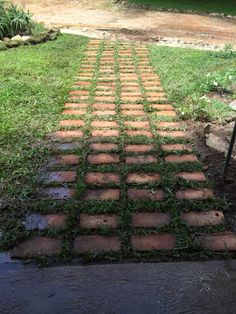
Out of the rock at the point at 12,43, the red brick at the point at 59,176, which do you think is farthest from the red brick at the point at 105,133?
the rock at the point at 12,43

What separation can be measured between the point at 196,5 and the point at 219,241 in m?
10.1

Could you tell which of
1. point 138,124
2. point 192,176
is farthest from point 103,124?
point 192,176

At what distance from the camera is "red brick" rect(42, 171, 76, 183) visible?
2631mm

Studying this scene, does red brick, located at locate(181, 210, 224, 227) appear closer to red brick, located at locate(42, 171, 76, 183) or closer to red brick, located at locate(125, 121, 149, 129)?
red brick, located at locate(42, 171, 76, 183)

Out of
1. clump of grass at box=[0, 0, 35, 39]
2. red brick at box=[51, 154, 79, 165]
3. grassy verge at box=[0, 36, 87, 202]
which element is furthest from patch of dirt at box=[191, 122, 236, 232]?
clump of grass at box=[0, 0, 35, 39]

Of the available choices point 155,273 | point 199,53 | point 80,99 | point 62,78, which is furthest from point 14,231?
point 199,53

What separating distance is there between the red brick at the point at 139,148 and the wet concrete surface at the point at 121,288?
4.00ft

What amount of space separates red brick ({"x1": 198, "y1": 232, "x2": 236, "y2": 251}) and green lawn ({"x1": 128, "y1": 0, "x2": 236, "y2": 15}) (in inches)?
365

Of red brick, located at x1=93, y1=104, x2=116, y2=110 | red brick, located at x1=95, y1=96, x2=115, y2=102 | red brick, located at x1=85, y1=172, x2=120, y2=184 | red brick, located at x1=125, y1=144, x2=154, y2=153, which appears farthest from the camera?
red brick, located at x1=95, y1=96, x2=115, y2=102

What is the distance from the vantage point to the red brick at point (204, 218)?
7.39ft

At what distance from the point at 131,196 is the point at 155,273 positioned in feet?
2.23

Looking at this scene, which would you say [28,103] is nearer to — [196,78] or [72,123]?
[72,123]

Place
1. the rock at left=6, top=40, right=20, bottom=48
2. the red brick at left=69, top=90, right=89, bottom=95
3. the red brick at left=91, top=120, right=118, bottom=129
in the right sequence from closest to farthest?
the red brick at left=91, top=120, right=118, bottom=129 → the red brick at left=69, top=90, right=89, bottom=95 → the rock at left=6, top=40, right=20, bottom=48

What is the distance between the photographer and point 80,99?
4.02 meters
